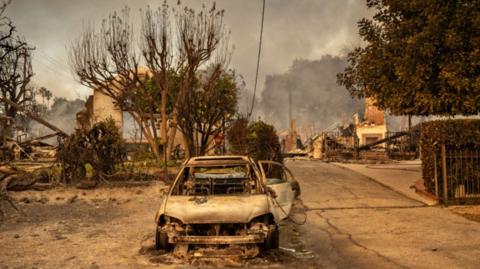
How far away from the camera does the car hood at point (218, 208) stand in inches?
261

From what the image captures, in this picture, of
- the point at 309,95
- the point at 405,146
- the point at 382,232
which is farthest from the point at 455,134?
the point at 309,95

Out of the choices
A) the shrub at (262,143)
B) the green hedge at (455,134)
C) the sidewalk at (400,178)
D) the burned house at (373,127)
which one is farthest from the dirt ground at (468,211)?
the burned house at (373,127)

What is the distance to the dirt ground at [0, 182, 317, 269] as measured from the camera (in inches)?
255

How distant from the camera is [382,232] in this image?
877cm

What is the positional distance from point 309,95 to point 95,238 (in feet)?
409

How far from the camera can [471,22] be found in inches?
482

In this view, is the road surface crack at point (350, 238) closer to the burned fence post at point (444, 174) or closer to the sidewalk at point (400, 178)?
the burned fence post at point (444, 174)

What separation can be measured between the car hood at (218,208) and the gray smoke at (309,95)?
104993 millimetres

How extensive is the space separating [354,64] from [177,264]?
39.0 feet

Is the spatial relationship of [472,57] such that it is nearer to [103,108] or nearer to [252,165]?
[252,165]

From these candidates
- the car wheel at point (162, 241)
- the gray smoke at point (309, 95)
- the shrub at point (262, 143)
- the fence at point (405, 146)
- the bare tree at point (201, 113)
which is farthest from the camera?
the gray smoke at point (309, 95)

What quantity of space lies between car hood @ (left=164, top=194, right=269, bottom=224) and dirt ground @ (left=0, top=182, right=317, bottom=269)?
57cm

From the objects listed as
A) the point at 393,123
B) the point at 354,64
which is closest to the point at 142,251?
the point at 354,64

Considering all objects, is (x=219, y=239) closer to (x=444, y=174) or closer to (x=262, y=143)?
(x=444, y=174)
